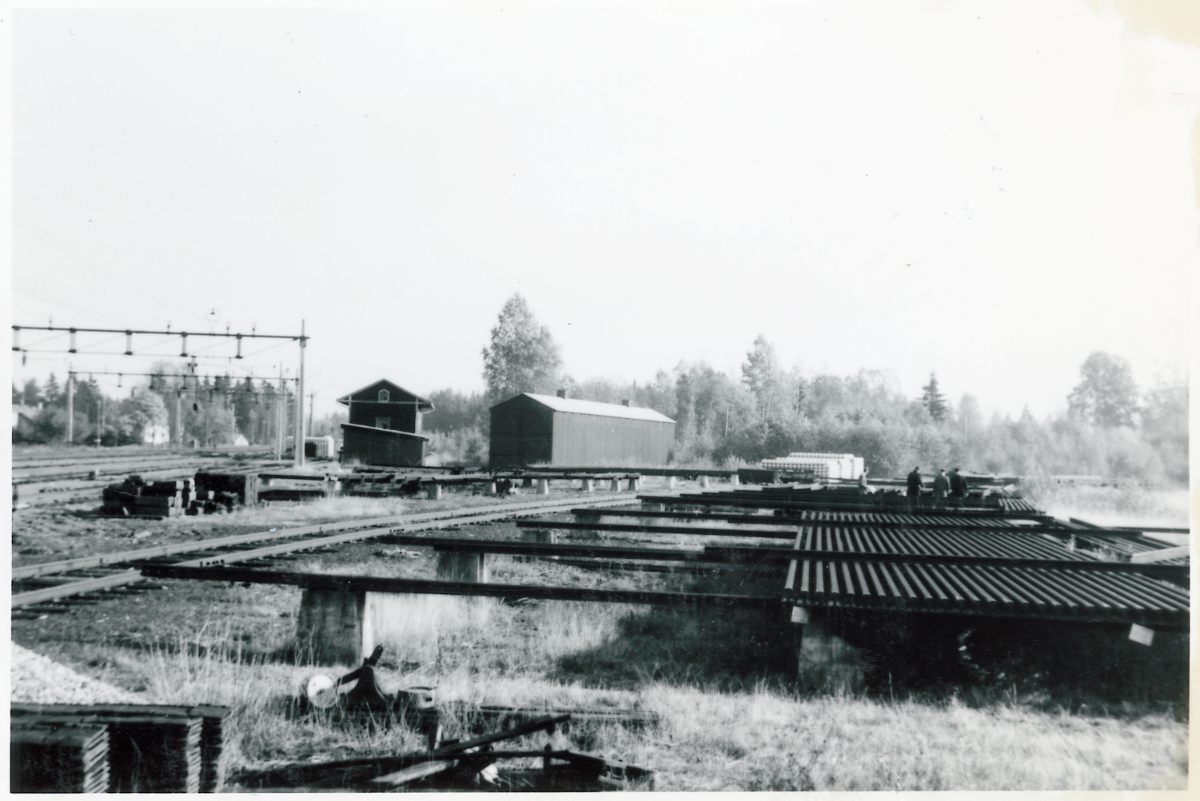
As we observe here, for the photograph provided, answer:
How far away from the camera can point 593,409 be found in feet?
116

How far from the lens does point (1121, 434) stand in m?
8.61

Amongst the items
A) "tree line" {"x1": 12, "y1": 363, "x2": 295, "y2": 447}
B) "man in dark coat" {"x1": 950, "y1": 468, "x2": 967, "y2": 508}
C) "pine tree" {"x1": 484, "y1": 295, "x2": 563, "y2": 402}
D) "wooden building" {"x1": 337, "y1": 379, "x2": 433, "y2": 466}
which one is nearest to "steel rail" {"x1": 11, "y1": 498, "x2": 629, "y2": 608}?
"man in dark coat" {"x1": 950, "y1": 468, "x2": 967, "y2": 508}

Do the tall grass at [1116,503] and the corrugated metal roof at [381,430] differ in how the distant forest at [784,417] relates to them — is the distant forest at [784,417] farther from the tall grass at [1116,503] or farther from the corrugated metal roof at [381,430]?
the corrugated metal roof at [381,430]

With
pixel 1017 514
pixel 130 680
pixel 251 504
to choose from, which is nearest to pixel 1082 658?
pixel 130 680

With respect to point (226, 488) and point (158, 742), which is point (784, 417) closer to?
point (226, 488)

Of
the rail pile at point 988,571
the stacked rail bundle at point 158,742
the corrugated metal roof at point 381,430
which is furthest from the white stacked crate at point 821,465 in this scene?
the stacked rail bundle at point 158,742

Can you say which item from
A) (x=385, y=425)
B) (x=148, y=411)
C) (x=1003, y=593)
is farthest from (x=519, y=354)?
(x=1003, y=593)

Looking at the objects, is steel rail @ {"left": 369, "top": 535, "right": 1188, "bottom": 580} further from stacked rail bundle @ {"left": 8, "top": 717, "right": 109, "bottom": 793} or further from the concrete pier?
stacked rail bundle @ {"left": 8, "top": 717, "right": 109, "bottom": 793}

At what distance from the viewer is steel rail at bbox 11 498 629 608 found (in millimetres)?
5426

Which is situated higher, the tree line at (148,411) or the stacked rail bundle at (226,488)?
the tree line at (148,411)

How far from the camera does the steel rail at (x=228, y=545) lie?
5.43 m

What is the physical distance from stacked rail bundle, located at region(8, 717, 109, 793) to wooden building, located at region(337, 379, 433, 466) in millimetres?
31748

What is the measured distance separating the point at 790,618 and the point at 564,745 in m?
1.54

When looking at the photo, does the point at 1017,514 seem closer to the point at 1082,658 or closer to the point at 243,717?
the point at 1082,658
